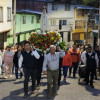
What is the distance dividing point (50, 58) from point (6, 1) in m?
20.2

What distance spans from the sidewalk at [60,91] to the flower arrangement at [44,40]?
5.49 ft

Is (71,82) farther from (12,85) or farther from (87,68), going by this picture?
(12,85)

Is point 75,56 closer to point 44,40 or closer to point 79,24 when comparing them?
point 44,40

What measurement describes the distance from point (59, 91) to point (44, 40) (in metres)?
2.11

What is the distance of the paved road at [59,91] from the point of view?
29.6 feet

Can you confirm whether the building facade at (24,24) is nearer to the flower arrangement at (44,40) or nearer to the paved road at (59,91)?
the paved road at (59,91)

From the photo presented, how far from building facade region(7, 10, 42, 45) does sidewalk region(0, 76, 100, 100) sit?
66.0 ft

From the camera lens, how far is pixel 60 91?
994 centimetres

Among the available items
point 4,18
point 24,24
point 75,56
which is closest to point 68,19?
point 24,24

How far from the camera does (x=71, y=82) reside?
1209cm

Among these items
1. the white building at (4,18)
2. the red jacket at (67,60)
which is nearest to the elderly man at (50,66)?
the red jacket at (67,60)

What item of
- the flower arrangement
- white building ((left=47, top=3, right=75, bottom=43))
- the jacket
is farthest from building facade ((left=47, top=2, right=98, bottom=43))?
the flower arrangement

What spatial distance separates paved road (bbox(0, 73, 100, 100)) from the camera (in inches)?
355

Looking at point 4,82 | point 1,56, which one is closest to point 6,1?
point 1,56
